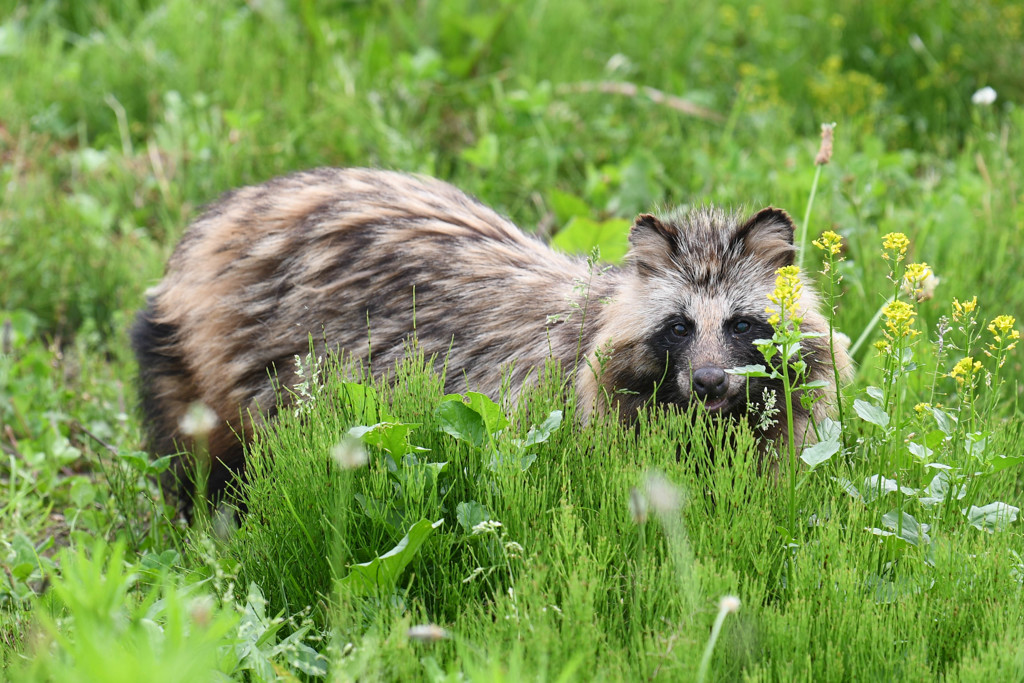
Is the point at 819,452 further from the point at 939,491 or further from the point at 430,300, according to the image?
the point at 430,300

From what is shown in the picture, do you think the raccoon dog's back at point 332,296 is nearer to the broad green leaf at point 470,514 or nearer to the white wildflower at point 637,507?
the broad green leaf at point 470,514

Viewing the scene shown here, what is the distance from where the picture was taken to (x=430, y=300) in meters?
4.26

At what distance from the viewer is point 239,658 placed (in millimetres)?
2578

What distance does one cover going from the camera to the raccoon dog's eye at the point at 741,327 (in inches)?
146

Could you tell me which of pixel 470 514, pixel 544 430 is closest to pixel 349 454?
pixel 470 514

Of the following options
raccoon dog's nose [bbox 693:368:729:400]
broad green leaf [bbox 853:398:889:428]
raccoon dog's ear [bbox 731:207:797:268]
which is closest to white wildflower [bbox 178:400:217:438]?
raccoon dog's nose [bbox 693:368:729:400]

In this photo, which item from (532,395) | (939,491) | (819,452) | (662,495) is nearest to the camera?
(662,495)

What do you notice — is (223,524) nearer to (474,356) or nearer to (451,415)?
(451,415)

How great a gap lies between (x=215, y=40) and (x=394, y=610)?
20.9ft

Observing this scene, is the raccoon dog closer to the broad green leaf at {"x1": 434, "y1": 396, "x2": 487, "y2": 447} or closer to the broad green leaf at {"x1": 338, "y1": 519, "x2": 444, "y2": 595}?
the broad green leaf at {"x1": 434, "y1": 396, "x2": 487, "y2": 447}

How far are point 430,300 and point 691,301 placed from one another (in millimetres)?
1085

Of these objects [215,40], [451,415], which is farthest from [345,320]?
[215,40]

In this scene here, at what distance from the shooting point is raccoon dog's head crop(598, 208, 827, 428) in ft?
12.1

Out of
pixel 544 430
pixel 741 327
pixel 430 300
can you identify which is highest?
pixel 741 327
